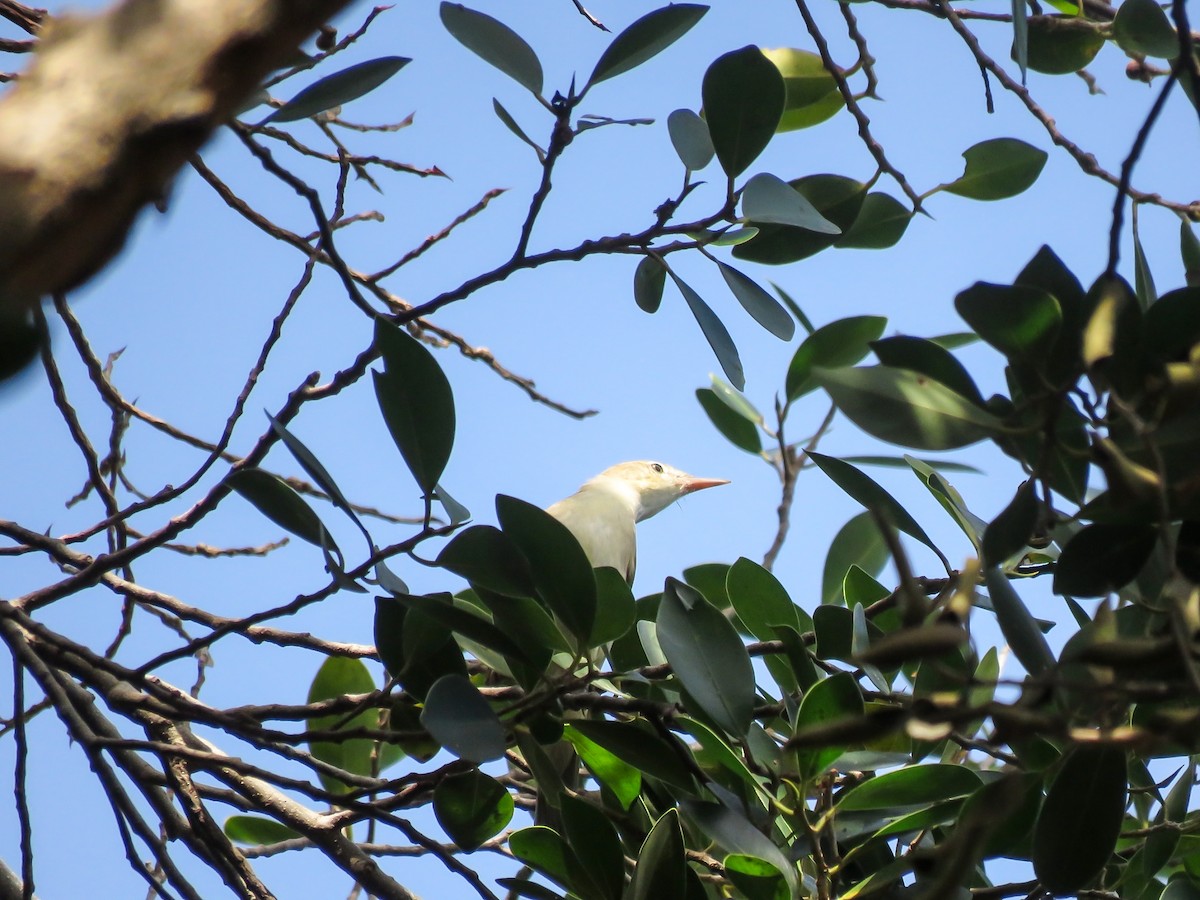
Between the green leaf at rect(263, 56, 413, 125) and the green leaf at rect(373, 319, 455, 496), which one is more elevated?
the green leaf at rect(263, 56, 413, 125)

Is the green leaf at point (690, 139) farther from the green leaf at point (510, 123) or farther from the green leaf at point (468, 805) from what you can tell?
the green leaf at point (468, 805)

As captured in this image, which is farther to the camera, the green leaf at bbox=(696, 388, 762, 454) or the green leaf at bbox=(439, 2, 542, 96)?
the green leaf at bbox=(696, 388, 762, 454)

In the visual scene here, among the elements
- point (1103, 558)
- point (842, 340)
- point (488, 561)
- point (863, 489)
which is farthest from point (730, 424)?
point (1103, 558)

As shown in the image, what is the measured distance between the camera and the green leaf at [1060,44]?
2.40 m

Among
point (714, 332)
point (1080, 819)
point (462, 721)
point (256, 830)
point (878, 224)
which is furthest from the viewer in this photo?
point (878, 224)

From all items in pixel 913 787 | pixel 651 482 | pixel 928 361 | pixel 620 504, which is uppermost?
pixel 651 482

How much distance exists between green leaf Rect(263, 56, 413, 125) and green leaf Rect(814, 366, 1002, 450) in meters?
1.11

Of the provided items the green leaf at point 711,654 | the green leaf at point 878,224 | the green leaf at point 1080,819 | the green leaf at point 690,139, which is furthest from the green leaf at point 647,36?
the green leaf at point 1080,819

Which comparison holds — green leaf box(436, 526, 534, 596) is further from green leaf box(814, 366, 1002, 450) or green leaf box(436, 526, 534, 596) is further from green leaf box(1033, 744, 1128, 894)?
green leaf box(1033, 744, 1128, 894)

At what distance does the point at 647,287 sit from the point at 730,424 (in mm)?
1367

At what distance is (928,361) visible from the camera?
3.76 ft

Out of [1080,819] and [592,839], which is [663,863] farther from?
[1080,819]

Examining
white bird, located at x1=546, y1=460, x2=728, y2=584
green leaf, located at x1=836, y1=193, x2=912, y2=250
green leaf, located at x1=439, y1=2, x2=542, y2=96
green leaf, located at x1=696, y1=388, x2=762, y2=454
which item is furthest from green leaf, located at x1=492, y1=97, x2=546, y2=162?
white bird, located at x1=546, y1=460, x2=728, y2=584

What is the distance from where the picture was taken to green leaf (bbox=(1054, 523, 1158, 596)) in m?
1.17
